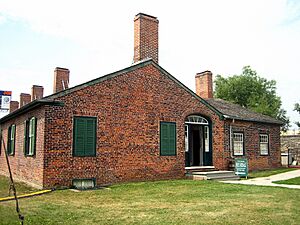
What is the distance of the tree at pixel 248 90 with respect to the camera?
4488cm

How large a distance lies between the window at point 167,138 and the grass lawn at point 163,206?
313 cm

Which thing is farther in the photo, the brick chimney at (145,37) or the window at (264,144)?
the window at (264,144)

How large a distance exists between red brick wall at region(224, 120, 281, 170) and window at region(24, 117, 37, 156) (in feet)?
32.3

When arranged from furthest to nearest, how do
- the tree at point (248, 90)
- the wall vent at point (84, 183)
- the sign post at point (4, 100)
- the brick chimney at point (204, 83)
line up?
the tree at point (248, 90)
the brick chimney at point (204, 83)
the wall vent at point (84, 183)
the sign post at point (4, 100)

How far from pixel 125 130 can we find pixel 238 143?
8.08 meters

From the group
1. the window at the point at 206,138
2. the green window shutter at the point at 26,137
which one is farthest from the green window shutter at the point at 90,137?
the window at the point at 206,138

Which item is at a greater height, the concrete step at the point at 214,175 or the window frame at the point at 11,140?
the window frame at the point at 11,140

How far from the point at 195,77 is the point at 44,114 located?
13813 mm

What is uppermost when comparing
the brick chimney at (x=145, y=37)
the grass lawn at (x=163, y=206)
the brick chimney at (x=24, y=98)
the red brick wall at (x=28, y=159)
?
the brick chimney at (x=145, y=37)

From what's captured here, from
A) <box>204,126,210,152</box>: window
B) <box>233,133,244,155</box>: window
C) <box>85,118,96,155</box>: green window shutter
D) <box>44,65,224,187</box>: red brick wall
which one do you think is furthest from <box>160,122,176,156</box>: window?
<box>233,133,244,155</box>: window

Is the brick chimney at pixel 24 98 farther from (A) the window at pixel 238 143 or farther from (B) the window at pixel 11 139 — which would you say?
(A) the window at pixel 238 143

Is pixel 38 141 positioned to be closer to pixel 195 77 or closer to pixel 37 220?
pixel 37 220

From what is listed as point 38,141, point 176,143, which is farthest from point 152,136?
point 38,141

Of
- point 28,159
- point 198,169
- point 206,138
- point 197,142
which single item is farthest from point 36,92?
point 198,169
